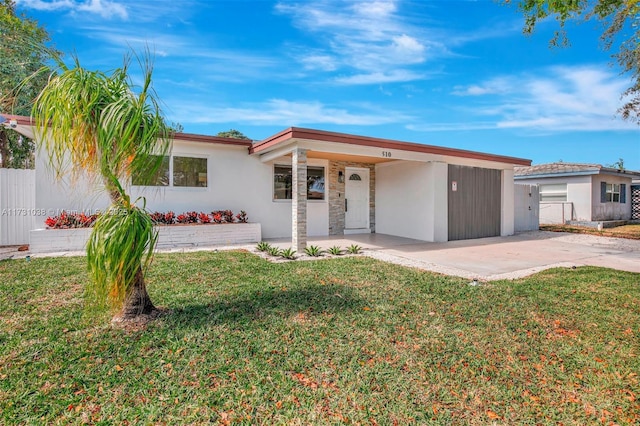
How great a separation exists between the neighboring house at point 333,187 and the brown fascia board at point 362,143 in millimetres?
29

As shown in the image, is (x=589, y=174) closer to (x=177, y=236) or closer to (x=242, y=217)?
(x=242, y=217)

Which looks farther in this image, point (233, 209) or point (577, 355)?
point (233, 209)

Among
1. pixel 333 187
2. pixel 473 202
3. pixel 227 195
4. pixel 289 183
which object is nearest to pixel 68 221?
pixel 227 195

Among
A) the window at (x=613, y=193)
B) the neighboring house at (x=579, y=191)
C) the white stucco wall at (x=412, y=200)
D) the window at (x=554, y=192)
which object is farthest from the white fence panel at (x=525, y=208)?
the window at (x=613, y=193)

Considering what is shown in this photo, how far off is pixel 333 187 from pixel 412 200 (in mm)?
2695

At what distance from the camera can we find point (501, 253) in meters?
8.48

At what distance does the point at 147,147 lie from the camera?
3.25 metres

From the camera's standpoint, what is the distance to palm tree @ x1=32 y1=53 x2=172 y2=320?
9.94 ft

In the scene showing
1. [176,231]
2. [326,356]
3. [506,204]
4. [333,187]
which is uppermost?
[333,187]

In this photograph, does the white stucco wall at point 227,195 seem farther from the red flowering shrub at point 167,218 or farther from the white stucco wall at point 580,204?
the white stucco wall at point 580,204

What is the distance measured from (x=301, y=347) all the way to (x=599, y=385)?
2418mm

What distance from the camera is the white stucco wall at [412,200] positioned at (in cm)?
1035

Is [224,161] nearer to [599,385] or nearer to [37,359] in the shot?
[37,359]

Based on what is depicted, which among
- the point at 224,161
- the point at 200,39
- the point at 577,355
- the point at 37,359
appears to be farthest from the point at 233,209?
the point at 577,355
